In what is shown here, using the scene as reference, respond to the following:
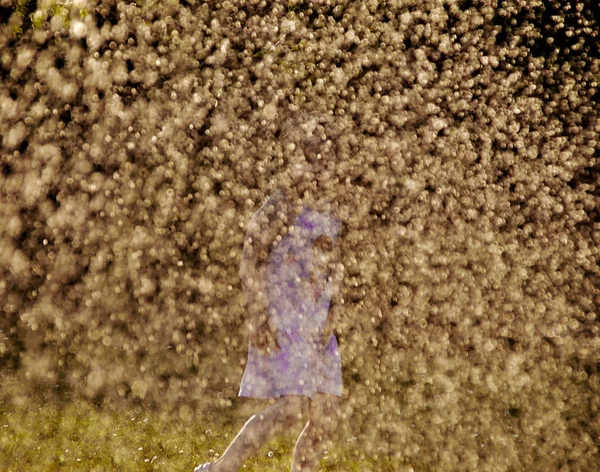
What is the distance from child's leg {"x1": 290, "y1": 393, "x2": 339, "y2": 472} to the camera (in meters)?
1.08

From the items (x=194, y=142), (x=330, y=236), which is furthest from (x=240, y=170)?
(x=330, y=236)

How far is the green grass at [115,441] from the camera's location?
1080 mm

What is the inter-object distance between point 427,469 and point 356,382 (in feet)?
1.05

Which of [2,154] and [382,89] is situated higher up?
[2,154]

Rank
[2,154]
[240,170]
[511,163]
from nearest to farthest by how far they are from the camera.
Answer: [2,154]
[240,170]
[511,163]

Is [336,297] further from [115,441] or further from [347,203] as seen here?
[115,441]

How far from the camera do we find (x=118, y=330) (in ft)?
3.74

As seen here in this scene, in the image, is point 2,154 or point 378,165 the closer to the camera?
point 2,154

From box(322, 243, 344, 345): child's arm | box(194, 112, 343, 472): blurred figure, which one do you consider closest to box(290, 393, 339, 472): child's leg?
box(194, 112, 343, 472): blurred figure

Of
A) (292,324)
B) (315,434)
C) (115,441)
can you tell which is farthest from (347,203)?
(115,441)

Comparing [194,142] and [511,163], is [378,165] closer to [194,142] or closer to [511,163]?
[511,163]

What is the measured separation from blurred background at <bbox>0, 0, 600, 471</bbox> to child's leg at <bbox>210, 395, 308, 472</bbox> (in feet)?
0.25

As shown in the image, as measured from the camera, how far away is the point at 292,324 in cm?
98

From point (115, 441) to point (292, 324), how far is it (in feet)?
1.99
